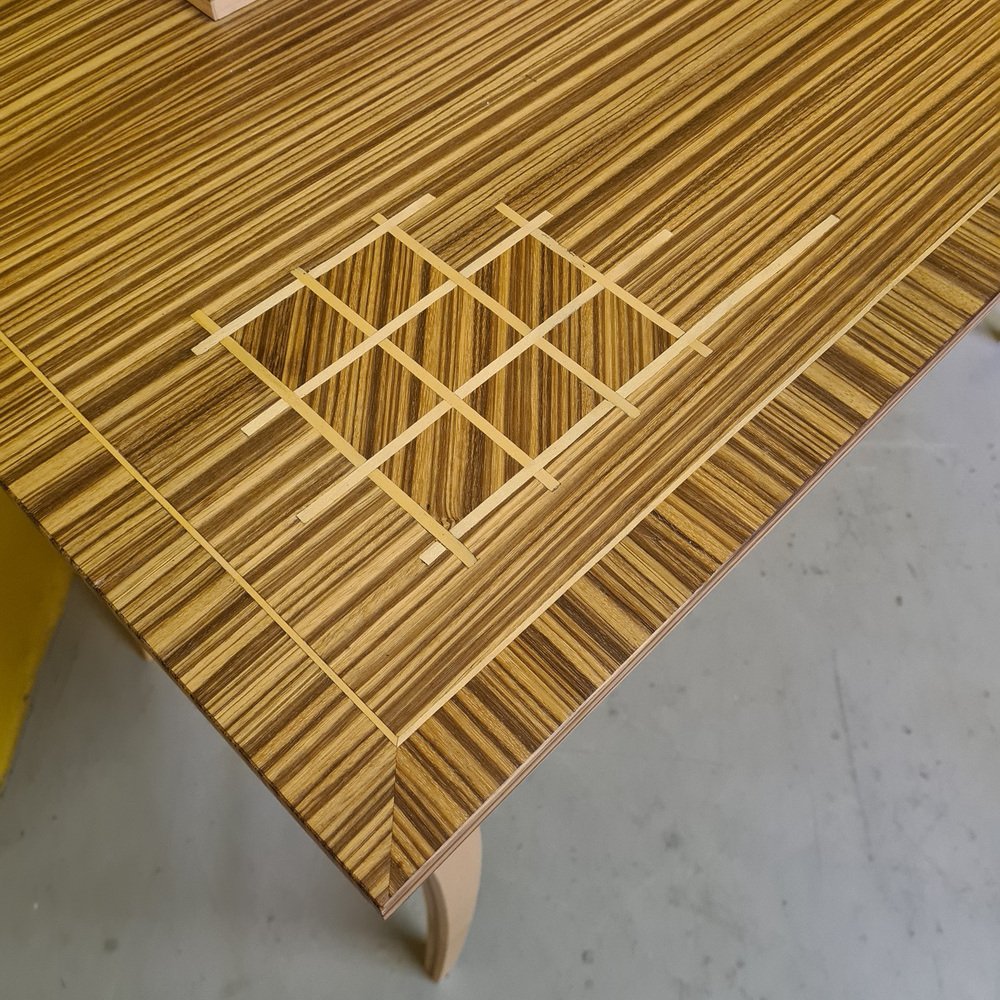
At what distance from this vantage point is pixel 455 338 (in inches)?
26.0

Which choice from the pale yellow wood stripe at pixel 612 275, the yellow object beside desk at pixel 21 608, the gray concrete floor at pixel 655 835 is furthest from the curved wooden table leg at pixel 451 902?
the yellow object beside desk at pixel 21 608

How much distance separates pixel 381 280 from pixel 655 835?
701 mm

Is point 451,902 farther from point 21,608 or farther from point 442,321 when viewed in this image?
point 21,608

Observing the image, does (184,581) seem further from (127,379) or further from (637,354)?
(637,354)

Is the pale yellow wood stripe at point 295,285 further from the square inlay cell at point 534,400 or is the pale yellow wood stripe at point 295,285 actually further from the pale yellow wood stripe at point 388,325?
the square inlay cell at point 534,400

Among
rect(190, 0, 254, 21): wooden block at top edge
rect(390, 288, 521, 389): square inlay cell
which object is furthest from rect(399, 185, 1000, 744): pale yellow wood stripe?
rect(190, 0, 254, 21): wooden block at top edge

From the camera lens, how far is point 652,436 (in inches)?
24.3

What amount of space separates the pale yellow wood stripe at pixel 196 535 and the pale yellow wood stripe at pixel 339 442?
4.0 inches

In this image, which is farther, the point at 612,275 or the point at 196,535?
the point at 612,275

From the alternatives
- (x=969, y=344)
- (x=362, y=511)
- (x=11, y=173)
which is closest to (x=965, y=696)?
(x=969, y=344)

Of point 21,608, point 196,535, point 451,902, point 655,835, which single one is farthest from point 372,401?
Result: point 21,608

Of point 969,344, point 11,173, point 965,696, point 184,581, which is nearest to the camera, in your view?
point 184,581

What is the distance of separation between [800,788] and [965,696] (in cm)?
26

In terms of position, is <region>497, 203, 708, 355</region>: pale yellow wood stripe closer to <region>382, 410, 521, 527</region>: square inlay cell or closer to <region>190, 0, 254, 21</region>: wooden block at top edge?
<region>382, 410, 521, 527</region>: square inlay cell
